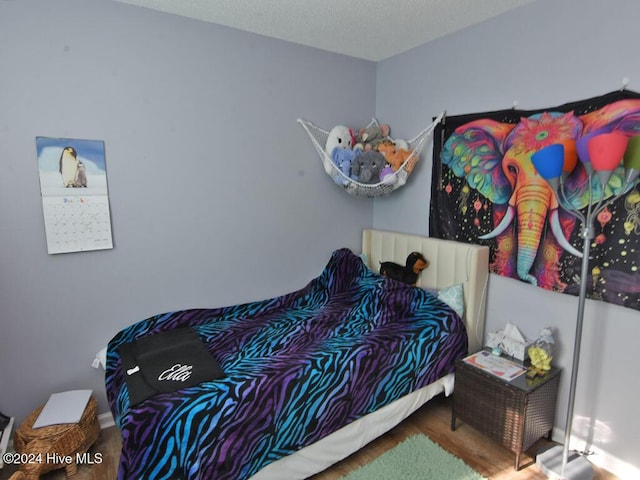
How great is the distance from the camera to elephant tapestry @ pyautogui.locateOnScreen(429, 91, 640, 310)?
68.5 inches

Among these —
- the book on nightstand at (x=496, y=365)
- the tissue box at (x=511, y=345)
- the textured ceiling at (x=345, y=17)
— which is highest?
the textured ceiling at (x=345, y=17)

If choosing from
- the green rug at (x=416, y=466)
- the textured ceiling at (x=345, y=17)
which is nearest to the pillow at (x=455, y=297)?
the green rug at (x=416, y=466)

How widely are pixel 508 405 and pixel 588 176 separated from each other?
119 centimetres

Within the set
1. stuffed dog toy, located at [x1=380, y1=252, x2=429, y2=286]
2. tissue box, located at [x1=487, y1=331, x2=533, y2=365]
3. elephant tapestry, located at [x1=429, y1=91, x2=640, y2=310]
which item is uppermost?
elephant tapestry, located at [x1=429, y1=91, x2=640, y2=310]

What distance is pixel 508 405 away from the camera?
1.90 meters

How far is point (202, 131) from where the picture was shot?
234 centimetres

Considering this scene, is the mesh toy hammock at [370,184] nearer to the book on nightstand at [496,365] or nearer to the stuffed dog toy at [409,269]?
the stuffed dog toy at [409,269]

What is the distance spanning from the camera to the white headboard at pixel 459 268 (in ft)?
7.57

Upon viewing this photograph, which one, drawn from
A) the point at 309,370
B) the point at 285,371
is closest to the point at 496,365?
the point at 309,370

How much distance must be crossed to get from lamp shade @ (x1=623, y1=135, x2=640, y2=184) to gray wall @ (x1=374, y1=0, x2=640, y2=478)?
321 mm

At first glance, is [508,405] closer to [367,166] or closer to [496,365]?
[496,365]

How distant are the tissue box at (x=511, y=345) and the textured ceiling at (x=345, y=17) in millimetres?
1869

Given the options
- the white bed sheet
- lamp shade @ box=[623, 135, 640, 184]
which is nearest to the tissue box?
the white bed sheet

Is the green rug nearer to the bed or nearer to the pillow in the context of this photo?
the bed
